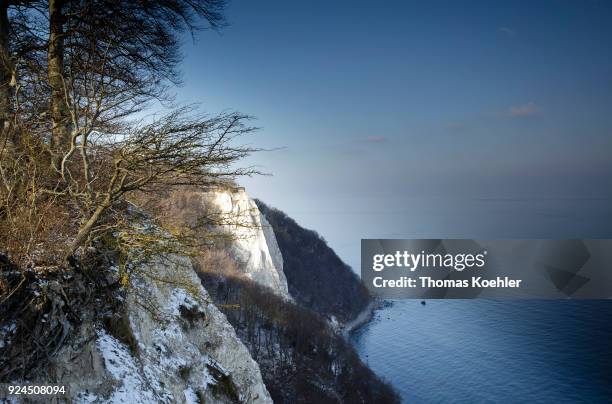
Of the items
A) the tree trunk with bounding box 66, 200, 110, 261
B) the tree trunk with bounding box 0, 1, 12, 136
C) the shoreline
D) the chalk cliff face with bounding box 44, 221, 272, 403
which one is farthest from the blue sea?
the tree trunk with bounding box 0, 1, 12, 136

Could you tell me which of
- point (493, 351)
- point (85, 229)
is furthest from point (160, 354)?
point (493, 351)

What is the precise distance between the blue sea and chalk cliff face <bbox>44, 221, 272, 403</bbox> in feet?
152

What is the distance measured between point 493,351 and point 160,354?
242 ft

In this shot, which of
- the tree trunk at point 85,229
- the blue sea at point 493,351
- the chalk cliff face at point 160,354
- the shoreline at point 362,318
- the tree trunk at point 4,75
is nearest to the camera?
the tree trunk at point 85,229

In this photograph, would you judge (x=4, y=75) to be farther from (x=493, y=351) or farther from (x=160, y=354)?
(x=493, y=351)

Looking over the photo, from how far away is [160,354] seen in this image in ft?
25.3

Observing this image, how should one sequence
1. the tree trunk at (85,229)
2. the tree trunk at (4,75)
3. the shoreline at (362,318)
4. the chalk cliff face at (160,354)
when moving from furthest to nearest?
the shoreline at (362,318) → the tree trunk at (4,75) → the chalk cliff face at (160,354) → the tree trunk at (85,229)

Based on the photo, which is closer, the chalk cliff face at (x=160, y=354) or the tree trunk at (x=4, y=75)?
the chalk cliff face at (x=160, y=354)

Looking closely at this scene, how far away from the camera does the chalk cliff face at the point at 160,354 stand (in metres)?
5.69

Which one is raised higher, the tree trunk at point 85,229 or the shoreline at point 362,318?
the tree trunk at point 85,229

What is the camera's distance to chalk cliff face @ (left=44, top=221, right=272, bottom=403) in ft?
18.7

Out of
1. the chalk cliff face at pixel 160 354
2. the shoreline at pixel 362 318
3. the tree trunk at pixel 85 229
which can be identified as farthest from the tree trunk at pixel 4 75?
the shoreline at pixel 362 318

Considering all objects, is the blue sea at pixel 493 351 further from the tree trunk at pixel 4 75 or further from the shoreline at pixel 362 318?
the tree trunk at pixel 4 75

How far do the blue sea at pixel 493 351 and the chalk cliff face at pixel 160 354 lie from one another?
46.4 metres
